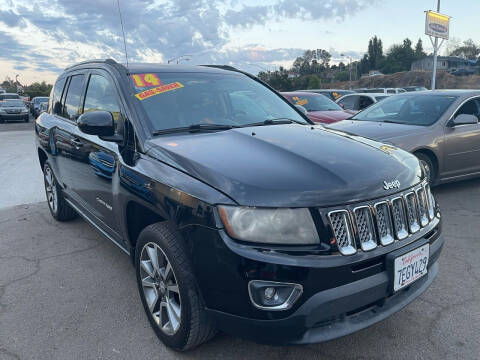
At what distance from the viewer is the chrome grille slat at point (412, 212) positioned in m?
2.30

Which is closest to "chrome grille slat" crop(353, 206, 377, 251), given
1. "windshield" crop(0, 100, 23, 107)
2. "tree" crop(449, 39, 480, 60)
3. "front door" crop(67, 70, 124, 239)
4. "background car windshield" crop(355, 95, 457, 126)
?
"front door" crop(67, 70, 124, 239)

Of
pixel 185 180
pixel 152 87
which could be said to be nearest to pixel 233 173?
pixel 185 180

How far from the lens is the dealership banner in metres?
27.4

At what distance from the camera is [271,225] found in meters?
1.98

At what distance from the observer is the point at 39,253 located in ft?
13.4

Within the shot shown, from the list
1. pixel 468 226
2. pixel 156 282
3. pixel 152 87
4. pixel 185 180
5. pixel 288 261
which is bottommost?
pixel 468 226

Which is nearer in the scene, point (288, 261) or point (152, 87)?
point (288, 261)

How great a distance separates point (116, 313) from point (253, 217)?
1.59 meters

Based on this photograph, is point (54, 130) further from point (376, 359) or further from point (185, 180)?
point (376, 359)

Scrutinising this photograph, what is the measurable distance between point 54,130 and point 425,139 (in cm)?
473

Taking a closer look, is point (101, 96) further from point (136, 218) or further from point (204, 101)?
point (136, 218)

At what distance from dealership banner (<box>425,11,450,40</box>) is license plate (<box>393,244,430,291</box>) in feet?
96.8

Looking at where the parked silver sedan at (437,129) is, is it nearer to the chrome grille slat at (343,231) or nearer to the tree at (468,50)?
the chrome grille slat at (343,231)

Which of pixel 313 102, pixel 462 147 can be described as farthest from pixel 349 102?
pixel 462 147
